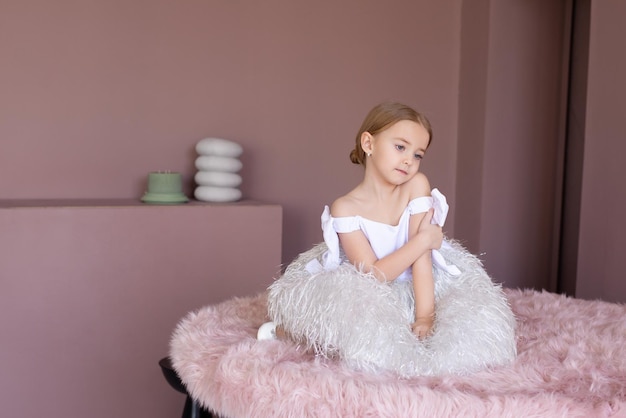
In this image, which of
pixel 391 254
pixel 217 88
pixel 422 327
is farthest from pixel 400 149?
pixel 217 88

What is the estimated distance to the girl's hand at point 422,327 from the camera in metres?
0.84

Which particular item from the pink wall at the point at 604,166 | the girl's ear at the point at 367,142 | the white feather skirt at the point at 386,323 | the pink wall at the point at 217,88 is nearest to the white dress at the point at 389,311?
the white feather skirt at the point at 386,323

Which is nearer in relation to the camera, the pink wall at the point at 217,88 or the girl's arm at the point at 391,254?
the girl's arm at the point at 391,254

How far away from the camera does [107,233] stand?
167 centimetres

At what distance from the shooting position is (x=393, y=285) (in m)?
0.91

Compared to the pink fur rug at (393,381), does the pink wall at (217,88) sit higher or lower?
higher

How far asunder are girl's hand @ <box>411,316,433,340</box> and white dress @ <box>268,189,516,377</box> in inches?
0.5

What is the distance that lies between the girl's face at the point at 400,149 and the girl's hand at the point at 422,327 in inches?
7.9

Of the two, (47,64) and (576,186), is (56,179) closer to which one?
(47,64)

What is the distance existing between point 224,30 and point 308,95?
35cm

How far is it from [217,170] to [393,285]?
1.08 m

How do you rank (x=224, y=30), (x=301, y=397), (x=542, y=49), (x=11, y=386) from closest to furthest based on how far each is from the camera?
1. (x=301, y=397)
2. (x=11, y=386)
3. (x=224, y=30)
4. (x=542, y=49)

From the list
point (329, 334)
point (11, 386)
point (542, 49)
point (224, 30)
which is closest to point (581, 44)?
point (542, 49)

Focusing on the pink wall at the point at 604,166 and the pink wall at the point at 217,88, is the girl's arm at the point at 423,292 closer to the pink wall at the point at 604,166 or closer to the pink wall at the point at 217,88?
the pink wall at the point at 604,166
